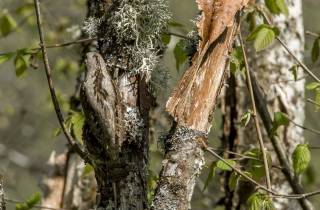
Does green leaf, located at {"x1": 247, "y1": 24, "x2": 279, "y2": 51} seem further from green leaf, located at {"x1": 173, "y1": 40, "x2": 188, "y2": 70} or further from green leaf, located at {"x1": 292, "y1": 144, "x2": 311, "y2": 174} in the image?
green leaf, located at {"x1": 292, "y1": 144, "x2": 311, "y2": 174}

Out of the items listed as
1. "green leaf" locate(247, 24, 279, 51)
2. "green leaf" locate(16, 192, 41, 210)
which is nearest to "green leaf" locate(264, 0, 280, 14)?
"green leaf" locate(247, 24, 279, 51)

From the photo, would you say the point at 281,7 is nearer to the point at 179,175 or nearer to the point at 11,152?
the point at 179,175

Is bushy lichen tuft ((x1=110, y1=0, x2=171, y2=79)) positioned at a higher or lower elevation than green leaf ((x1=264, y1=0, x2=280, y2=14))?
lower

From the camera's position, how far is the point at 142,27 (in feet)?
8.49

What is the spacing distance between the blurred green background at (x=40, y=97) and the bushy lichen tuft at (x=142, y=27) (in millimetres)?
1579

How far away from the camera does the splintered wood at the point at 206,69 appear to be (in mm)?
2301

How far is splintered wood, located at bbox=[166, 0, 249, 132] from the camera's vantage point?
7.55ft

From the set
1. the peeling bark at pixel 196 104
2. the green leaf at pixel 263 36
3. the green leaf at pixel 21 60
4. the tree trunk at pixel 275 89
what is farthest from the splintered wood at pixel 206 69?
the tree trunk at pixel 275 89

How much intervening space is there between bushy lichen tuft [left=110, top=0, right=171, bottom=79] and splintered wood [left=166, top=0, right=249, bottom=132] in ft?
0.67

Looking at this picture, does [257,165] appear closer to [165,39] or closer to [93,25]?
[165,39]

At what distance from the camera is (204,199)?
574 cm

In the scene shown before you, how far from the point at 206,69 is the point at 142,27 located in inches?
14.9

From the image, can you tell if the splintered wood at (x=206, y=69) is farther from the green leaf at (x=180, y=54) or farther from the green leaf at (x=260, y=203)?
the green leaf at (x=180, y=54)

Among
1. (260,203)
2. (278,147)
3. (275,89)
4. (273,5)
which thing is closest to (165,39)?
(273,5)
